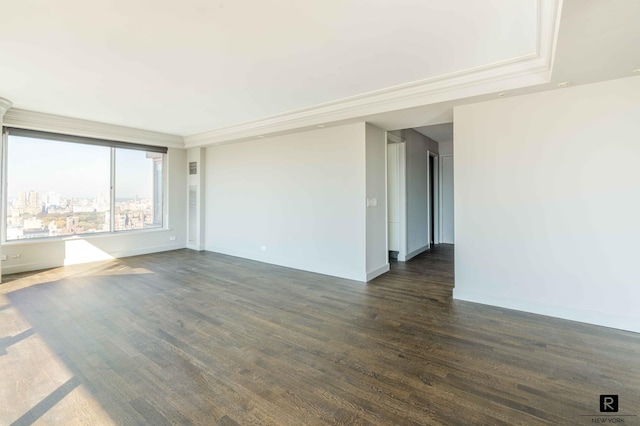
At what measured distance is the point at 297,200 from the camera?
5.51 meters

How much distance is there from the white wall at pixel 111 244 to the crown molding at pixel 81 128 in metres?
0.61

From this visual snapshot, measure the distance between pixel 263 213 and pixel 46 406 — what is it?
4.40m

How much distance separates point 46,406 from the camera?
1.93m

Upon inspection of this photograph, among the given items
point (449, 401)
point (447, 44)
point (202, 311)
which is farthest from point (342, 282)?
point (447, 44)

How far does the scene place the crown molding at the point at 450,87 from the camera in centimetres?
244

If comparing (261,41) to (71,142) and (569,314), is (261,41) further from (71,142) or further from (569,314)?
(71,142)

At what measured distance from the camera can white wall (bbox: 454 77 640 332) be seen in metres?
2.99

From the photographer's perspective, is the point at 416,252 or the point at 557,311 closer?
the point at 557,311

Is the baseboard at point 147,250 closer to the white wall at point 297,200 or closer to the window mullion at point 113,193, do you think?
the window mullion at point 113,193

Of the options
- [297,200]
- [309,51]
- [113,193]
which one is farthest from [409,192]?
[113,193]

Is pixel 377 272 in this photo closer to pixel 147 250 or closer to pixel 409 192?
pixel 409 192

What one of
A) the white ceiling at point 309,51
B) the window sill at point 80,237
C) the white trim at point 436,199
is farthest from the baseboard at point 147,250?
the white trim at point 436,199

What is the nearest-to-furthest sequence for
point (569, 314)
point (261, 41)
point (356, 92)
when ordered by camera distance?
point (261, 41)
point (569, 314)
point (356, 92)

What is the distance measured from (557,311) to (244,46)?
4.35 metres
